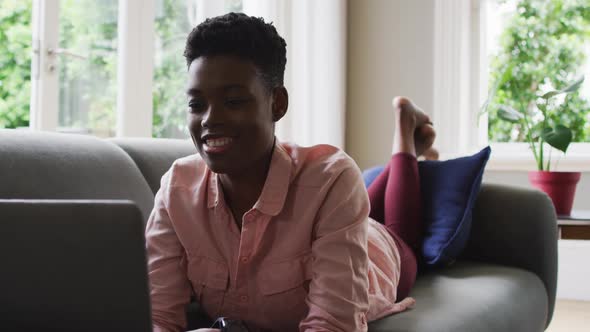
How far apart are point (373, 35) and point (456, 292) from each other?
260 cm

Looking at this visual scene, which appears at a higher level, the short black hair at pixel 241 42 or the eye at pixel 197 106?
the short black hair at pixel 241 42

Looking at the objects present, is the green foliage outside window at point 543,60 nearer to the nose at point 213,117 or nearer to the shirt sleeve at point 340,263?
the shirt sleeve at point 340,263

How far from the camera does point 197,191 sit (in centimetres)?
122

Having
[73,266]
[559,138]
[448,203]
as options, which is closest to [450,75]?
[559,138]

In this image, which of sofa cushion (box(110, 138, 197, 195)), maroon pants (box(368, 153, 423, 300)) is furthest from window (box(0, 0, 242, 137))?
maroon pants (box(368, 153, 423, 300))

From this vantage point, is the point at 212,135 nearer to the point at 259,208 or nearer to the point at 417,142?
the point at 259,208

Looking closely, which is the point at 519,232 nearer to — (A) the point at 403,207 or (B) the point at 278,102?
(A) the point at 403,207

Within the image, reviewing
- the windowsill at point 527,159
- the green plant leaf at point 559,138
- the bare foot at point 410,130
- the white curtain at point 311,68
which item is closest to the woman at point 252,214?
the bare foot at point 410,130

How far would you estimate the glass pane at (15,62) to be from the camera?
263cm

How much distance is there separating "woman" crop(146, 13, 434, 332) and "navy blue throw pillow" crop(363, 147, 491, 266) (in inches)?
27.8

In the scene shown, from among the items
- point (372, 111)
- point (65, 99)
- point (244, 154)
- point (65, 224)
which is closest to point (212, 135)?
point (244, 154)

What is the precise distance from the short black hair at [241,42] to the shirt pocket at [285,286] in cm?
29

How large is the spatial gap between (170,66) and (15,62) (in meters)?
0.68

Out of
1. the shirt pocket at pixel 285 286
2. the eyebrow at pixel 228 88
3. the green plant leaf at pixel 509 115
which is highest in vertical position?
the green plant leaf at pixel 509 115
